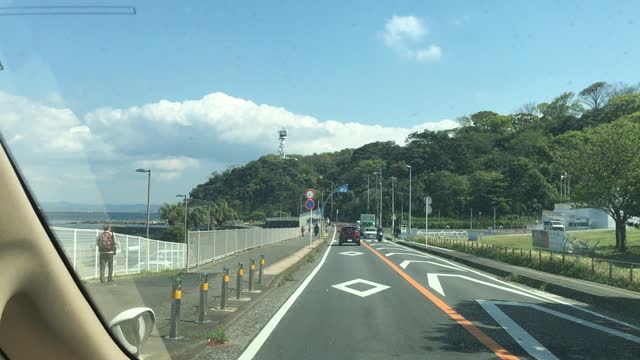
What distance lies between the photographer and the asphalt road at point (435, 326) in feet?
24.0

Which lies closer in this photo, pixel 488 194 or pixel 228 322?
pixel 228 322

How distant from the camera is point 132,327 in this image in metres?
3.16

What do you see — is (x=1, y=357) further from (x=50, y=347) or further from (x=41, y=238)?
(x=41, y=238)

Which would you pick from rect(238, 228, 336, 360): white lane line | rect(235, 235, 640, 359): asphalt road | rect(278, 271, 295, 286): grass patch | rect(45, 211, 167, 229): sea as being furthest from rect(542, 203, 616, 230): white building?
rect(45, 211, 167, 229): sea

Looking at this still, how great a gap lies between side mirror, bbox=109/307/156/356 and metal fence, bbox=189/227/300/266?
16.6 metres

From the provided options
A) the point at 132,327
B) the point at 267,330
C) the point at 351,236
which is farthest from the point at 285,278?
the point at 351,236

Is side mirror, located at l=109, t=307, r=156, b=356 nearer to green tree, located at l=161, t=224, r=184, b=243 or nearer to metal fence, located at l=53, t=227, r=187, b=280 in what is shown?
metal fence, located at l=53, t=227, r=187, b=280

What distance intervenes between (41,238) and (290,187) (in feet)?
366

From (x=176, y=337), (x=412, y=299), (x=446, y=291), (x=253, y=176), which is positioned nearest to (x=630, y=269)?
(x=446, y=291)

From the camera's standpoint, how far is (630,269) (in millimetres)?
16828

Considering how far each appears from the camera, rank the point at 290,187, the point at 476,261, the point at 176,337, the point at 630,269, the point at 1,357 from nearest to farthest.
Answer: the point at 1,357 → the point at 176,337 → the point at 630,269 → the point at 476,261 → the point at 290,187

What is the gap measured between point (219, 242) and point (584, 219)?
7433 centimetres

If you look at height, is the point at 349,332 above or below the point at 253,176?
below

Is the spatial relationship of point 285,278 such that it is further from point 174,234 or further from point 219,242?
point 174,234
